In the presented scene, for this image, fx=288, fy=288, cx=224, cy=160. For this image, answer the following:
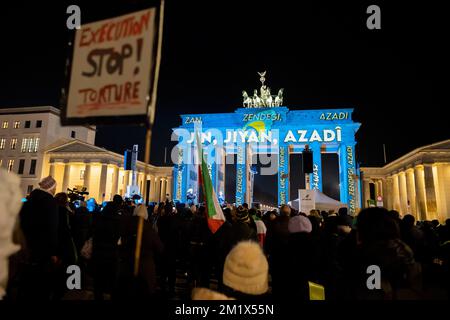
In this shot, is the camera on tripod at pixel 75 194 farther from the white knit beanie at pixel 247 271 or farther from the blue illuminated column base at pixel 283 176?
the blue illuminated column base at pixel 283 176

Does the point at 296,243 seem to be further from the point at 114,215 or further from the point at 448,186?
the point at 448,186

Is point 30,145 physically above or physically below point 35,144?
below

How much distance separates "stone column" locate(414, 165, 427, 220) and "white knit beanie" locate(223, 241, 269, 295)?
1758 inches

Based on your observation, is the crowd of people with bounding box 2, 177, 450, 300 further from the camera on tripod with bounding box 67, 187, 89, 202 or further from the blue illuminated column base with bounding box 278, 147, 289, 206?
the blue illuminated column base with bounding box 278, 147, 289, 206

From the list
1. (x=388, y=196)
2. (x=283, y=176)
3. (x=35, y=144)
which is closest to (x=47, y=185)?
(x=283, y=176)

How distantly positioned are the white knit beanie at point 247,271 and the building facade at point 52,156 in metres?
47.4

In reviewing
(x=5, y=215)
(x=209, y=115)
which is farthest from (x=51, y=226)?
(x=209, y=115)

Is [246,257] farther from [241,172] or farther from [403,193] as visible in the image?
[403,193]

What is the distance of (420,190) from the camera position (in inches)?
1580

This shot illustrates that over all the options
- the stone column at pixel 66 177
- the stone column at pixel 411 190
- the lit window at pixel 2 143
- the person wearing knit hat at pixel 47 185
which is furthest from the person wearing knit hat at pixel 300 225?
the lit window at pixel 2 143

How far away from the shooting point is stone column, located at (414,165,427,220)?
38781mm

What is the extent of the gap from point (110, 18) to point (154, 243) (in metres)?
3.32

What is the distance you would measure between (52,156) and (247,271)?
5674 cm

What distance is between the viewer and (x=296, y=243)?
4.59 meters
